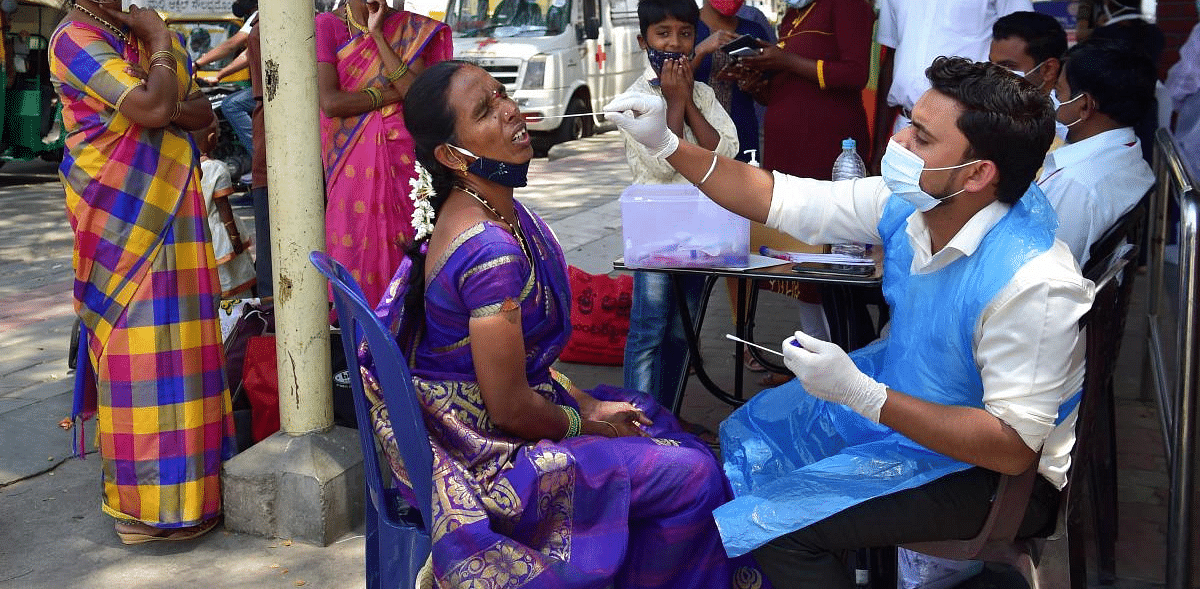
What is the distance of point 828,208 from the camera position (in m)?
2.81

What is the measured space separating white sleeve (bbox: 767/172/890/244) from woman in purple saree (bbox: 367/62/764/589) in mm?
586

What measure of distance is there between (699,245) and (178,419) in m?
1.57

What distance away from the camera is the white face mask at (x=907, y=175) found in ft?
7.46

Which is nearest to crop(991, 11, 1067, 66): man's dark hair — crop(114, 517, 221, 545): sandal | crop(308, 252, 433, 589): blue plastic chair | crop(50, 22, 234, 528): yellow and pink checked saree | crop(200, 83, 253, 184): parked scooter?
crop(308, 252, 433, 589): blue plastic chair

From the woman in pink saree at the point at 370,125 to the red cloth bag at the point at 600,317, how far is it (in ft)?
2.80

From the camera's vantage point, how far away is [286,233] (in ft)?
10.7

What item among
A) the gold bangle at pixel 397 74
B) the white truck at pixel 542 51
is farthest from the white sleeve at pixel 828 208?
the white truck at pixel 542 51

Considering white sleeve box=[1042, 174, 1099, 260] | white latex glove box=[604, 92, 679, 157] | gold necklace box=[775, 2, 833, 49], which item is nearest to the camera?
white latex glove box=[604, 92, 679, 157]

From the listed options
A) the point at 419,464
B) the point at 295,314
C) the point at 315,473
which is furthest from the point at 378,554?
the point at 295,314

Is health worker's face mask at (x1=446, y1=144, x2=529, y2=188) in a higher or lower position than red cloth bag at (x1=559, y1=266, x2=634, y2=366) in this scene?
higher

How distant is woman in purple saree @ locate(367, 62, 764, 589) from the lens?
2.29 metres

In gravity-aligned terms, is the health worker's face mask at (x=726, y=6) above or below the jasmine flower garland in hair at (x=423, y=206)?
above

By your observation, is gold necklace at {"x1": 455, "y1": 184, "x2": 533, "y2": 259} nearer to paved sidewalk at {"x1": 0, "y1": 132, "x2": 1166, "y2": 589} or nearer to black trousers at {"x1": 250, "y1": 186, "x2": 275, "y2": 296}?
paved sidewalk at {"x1": 0, "y1": 132, "x2": 1166, "y2": 589}

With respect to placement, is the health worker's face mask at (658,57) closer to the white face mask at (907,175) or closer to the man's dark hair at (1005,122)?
the white face mask at (907,175)
